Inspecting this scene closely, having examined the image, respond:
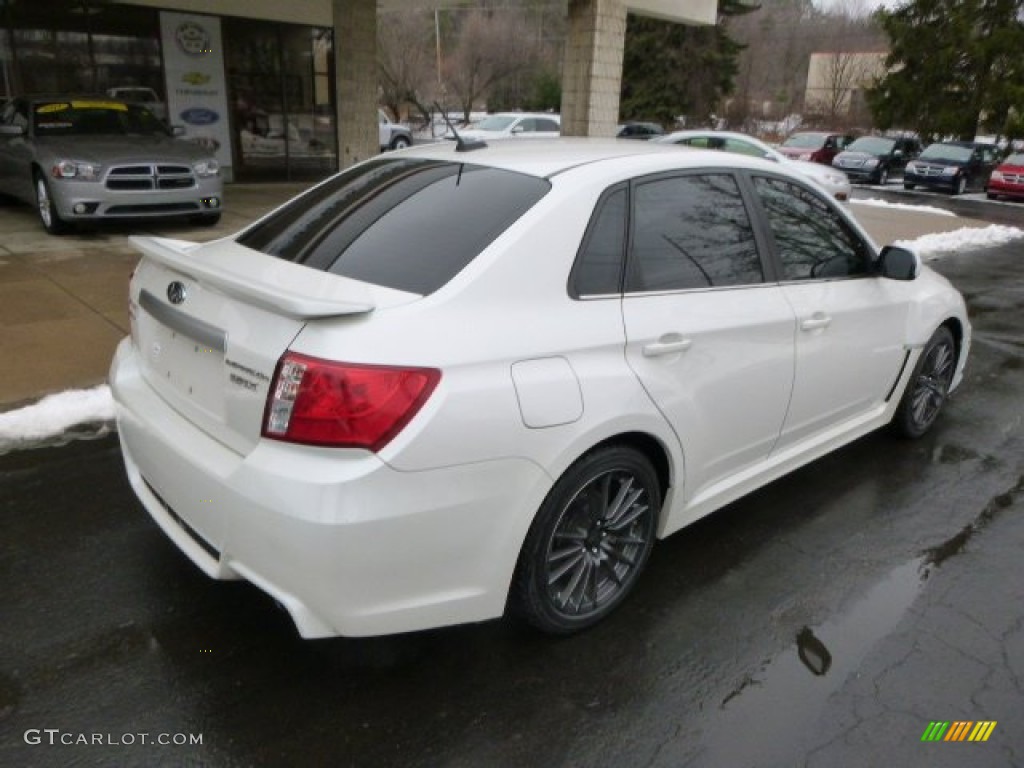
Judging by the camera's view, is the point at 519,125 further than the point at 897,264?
Yes

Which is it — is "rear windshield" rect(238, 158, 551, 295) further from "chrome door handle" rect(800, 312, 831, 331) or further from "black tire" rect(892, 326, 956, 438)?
"black tire" rect(892, 326, 956, 438)

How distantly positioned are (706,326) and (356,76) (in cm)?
1280

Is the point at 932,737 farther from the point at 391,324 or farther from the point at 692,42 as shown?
the point at 692,42

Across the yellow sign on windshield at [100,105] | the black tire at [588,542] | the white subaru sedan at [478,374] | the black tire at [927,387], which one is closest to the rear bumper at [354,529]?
the white subaru sedan at [478,374]

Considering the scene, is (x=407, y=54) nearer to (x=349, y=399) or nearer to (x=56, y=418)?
(x=56, y=418)

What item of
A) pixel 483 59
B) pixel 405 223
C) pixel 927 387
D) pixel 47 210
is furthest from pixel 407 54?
pixel 405 223

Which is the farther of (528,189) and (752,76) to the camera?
(752,76)

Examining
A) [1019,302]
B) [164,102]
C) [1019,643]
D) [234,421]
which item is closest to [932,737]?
[1019,643]

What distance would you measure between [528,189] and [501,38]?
53.7m

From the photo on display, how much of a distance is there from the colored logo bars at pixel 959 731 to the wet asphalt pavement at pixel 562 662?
0.9 inches

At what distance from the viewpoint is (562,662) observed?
2723 millimetres

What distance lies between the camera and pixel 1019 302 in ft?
29.6

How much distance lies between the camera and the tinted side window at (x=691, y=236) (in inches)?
114

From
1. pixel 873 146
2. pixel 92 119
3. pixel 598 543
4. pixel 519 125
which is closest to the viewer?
pixel 598 543
